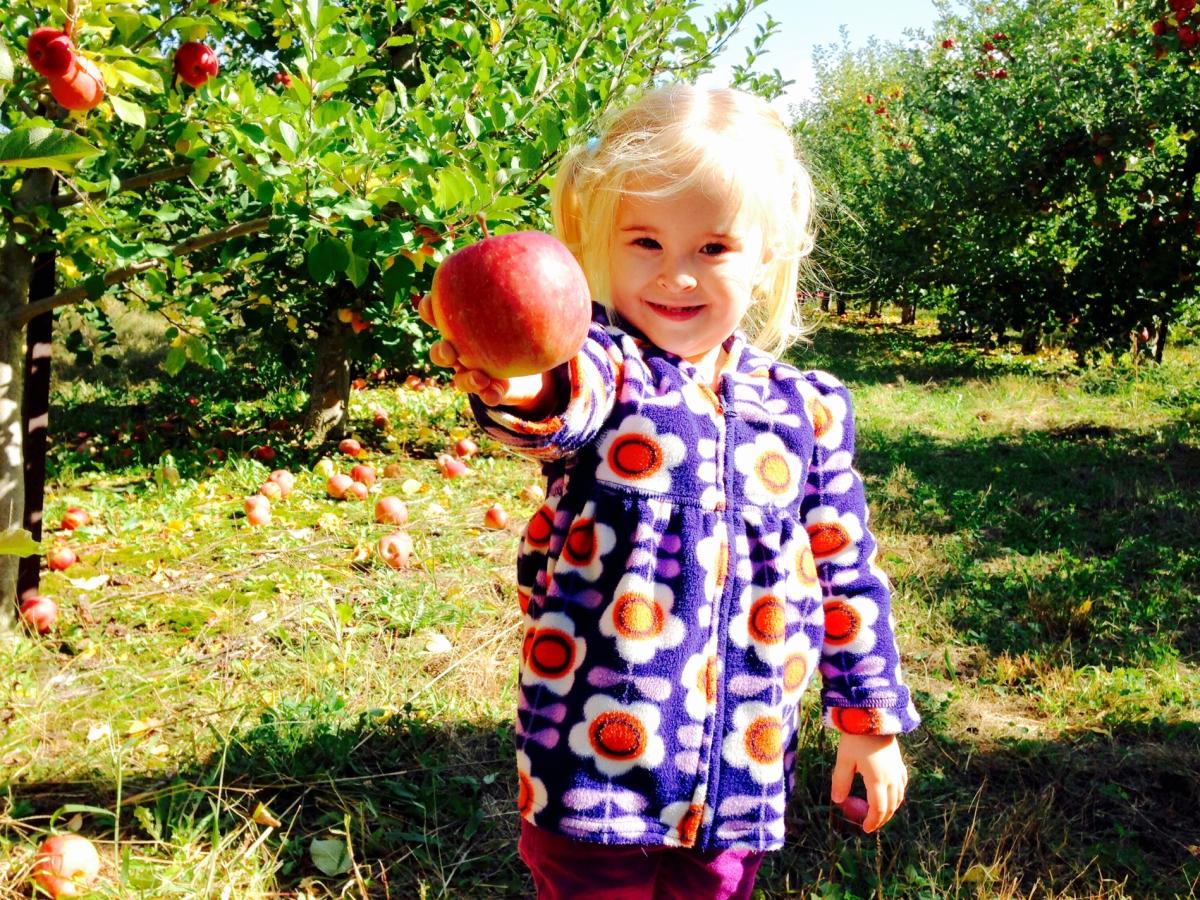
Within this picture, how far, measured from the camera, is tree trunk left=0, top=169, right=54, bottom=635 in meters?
2.59

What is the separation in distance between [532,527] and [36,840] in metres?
1.33

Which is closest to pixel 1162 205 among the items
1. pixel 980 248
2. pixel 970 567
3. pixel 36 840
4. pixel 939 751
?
pixel 980 248

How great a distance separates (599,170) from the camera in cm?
133

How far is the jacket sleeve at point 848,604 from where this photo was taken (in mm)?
1381

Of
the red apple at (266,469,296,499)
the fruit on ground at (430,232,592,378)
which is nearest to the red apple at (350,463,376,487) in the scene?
the red apple at (266,469,296,499)

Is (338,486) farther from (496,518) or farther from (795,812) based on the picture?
(795,812)

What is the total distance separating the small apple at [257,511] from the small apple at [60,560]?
2.18 feet

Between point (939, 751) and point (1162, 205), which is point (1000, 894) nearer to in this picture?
point (939, 751)

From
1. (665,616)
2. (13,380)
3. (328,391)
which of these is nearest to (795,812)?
(665,616)

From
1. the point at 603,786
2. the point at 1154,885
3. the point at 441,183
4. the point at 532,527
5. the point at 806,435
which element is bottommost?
the point at 1154,885

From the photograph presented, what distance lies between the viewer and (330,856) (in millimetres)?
1926

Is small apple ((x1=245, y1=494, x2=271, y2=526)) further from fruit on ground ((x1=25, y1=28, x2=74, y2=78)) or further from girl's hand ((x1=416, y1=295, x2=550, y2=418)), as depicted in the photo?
girl's hand ((x1=416, y1=295, x2=550, y2=418))

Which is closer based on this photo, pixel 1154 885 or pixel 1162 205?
pixel 1154 885

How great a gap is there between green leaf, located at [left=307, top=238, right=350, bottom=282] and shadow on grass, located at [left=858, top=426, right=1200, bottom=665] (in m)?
2.32
